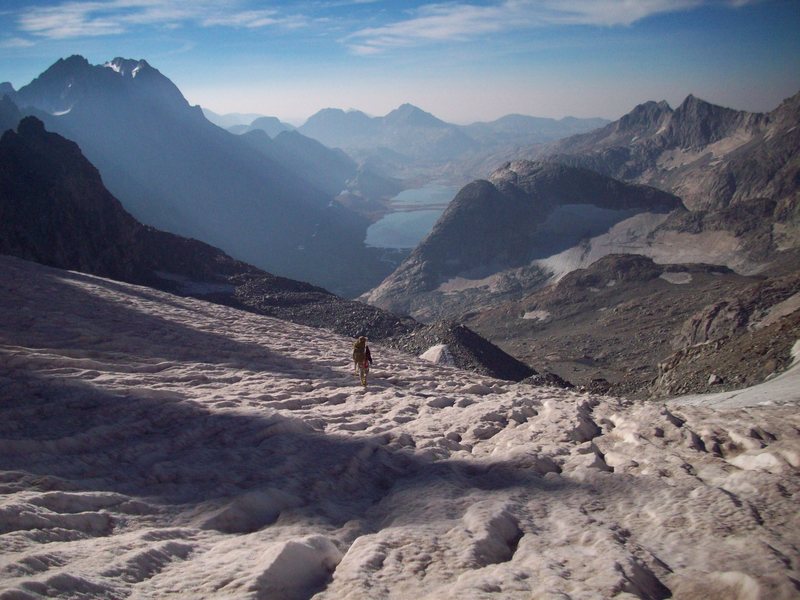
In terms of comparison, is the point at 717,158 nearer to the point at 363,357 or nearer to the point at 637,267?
the point at 637,267

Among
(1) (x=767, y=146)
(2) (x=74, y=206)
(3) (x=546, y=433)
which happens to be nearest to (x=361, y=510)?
(3) (x=546, y=433)

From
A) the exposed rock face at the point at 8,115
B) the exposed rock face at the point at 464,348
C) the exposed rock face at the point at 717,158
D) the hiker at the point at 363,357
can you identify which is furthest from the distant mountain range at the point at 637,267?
the exposed rock face at the point at 8,115

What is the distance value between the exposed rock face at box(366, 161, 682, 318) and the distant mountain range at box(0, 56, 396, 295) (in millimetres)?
20389

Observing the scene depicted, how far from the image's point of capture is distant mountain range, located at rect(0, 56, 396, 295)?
137000mm

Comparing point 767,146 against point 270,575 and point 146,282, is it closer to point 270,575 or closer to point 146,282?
point 146,282

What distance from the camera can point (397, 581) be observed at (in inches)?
161

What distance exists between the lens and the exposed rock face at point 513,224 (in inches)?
4379

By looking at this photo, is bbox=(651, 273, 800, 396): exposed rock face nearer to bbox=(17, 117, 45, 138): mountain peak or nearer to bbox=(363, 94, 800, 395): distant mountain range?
bbox=(363, 94, 800, 395): distant mountain range

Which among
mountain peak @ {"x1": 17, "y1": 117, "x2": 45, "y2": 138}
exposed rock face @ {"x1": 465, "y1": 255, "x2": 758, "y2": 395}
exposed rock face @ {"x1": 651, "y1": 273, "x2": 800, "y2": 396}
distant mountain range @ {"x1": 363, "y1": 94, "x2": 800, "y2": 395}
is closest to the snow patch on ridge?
distant mountain range @ {"x1": 363, "y1": 94, "x2": 800, "y2": 395}

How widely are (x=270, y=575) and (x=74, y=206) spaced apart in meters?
43.8

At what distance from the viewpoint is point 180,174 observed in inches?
6166

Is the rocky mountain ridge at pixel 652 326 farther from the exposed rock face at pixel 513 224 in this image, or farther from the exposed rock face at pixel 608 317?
the exposed rock face at pixel 513 224

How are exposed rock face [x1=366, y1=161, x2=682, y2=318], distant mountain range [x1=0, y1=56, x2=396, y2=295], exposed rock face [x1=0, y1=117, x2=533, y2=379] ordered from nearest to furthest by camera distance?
exposed rock face [x1=0, y1=117, x2=533, y2=379], exposed rock face [x1=366, y1=161, x2=682, y2=318], distant mountain range [x1=0, y1=56, x2=396, y2=295]

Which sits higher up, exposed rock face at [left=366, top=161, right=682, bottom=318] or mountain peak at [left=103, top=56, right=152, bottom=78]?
mountain peak at [left=103, top=56, right=152, bottom=78]
